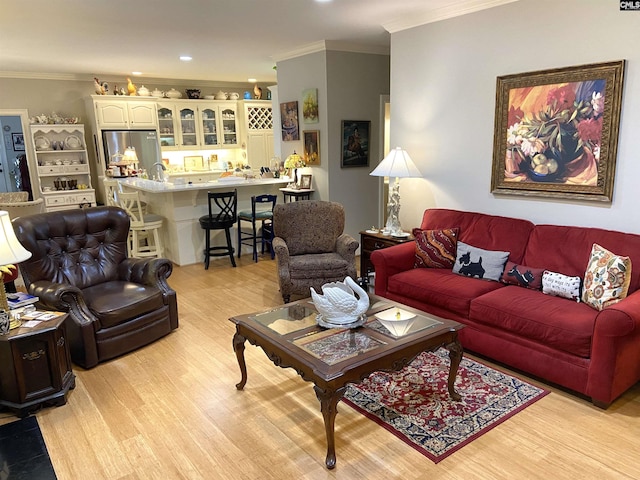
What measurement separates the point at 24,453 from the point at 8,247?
1.11m

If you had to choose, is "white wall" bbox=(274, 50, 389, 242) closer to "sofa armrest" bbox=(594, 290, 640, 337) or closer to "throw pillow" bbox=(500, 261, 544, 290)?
"throw pillow" bbox=(500, 261, 544, 290)

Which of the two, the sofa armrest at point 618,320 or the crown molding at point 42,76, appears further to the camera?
the crown molding at point 42,76

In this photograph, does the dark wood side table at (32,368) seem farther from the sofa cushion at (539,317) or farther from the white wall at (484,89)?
the white wall at (484,89)

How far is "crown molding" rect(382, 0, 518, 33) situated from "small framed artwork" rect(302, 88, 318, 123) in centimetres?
140

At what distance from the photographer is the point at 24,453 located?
2385mm

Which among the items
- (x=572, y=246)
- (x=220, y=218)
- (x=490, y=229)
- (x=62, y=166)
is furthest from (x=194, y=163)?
(x=572, y=246)

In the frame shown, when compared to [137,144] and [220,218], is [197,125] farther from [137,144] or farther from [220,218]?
[220,218]

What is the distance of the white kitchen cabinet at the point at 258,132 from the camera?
368 inches

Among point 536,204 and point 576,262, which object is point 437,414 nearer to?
point 576,262

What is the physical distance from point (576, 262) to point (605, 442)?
1.26 m

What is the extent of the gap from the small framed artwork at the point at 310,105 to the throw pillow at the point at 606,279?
3.98 m

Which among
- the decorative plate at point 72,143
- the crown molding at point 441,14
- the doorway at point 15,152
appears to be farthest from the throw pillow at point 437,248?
the doorway at point 15,152

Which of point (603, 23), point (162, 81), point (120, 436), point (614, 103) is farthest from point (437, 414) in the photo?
point (162, 81)

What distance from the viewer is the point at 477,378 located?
3.00 meters
